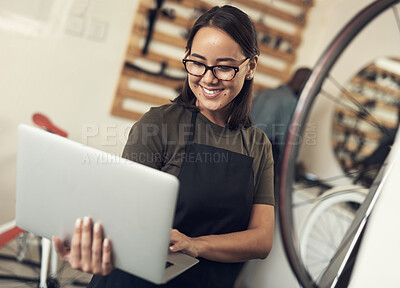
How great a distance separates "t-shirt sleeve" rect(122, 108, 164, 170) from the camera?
2.29 ft

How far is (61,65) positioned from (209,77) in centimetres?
146

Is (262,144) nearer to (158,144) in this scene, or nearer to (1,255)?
(158,144)

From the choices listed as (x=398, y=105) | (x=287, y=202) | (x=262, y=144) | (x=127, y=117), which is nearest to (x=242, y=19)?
(x=262, y=144)

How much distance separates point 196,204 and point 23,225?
1.07ft

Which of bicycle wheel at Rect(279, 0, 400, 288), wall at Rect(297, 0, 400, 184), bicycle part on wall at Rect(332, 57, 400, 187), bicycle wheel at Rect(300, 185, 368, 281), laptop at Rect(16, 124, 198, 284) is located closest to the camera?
laptop at Rect(16, 124, 198, 284)

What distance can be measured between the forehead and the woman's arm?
322 millimetres

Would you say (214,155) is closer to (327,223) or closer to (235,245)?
(235,245)

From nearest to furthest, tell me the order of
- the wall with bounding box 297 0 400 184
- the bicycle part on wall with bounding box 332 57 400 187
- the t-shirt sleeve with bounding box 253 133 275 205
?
the t-shirt sleeve with bounding box 253 133 275 205, the bicycle part on wall with bounding box 332 57 400 187, the wall with bounding box 297 0 400 184

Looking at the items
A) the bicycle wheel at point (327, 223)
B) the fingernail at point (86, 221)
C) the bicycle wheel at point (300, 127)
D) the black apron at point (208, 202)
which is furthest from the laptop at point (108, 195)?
the bicycle wheel at point (327, 223)

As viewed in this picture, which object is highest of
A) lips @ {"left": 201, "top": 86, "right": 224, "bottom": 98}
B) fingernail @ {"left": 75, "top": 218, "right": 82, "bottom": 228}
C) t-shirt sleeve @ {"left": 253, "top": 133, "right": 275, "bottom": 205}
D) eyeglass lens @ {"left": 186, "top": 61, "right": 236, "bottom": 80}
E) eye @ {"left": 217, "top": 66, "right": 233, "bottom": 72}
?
eye @ {"left": 217, "top": 66, "right": 233, "bottom": 72}

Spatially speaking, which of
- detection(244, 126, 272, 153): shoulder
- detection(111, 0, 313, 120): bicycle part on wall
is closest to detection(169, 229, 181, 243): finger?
detection(244, 126, 272, 153): shoulder

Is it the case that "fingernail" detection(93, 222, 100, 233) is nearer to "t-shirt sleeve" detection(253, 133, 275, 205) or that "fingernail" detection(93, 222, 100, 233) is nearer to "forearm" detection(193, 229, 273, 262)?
"forearm" detection(193, 229, 273, 262)

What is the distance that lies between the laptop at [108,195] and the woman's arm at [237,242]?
50 mm

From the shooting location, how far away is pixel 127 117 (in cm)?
206
